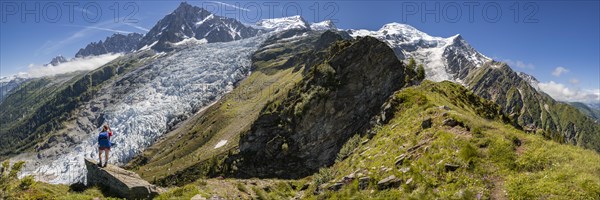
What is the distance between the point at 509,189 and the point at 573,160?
4532 mm

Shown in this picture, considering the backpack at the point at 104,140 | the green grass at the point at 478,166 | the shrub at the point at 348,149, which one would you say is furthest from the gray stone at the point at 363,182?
the backpack at the point at 104,140

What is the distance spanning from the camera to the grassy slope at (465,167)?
20.5m

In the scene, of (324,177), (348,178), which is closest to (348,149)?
(324,177)

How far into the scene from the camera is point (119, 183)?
84.0ft

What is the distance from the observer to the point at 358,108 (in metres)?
57.9

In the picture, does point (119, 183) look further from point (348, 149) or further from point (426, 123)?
point (348, 149)

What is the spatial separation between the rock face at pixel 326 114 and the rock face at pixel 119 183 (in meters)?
31.1

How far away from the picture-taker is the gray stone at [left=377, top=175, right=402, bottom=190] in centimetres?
2593

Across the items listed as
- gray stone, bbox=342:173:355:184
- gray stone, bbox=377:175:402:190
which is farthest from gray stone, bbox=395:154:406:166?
gray stone, bbox=342:173:355:184

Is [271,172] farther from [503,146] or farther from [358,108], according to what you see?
[503,146]

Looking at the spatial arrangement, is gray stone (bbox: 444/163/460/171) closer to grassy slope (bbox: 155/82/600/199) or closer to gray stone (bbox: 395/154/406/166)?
grassy slope (bbox: 155/82/600/199)

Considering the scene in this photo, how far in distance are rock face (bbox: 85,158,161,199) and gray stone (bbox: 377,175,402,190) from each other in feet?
50.2

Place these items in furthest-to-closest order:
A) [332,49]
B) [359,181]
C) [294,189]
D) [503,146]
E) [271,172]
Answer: [332,49], [271,172], [294,189], [359,181], [503,146]

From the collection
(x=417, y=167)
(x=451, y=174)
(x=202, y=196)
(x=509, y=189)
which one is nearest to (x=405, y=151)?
(x=417, y=167)
